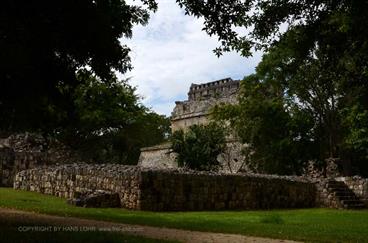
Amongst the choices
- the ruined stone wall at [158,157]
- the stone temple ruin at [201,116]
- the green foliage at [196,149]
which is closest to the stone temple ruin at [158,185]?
the green foliage at [196,149]

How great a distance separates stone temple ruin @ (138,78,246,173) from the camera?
43.5 metres

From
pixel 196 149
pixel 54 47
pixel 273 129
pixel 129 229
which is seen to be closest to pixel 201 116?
pixel 196 149

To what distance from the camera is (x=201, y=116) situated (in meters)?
52.8

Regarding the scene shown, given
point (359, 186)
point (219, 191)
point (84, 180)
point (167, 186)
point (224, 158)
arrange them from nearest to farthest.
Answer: point (167, 186), point (84, 180), point (219, 191), point (359, 186), point (224, 158)

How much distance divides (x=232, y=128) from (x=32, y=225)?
31002mm

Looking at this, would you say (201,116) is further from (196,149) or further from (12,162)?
(12,162)

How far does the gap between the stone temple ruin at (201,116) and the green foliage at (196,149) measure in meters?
2.02

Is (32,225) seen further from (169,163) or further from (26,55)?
(169,163)

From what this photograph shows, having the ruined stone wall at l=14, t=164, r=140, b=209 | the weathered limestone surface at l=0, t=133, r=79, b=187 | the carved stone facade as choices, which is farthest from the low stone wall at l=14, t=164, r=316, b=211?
the carved stone facade

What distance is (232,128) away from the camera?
135 ft

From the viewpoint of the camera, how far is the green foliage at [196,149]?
1460 inches

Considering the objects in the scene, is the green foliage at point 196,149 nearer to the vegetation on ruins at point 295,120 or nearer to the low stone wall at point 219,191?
the vegetation on ruins at point 295,120

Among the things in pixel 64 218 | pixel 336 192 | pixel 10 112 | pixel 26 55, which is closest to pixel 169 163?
pixel 336 192

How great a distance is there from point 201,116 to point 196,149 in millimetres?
15861
